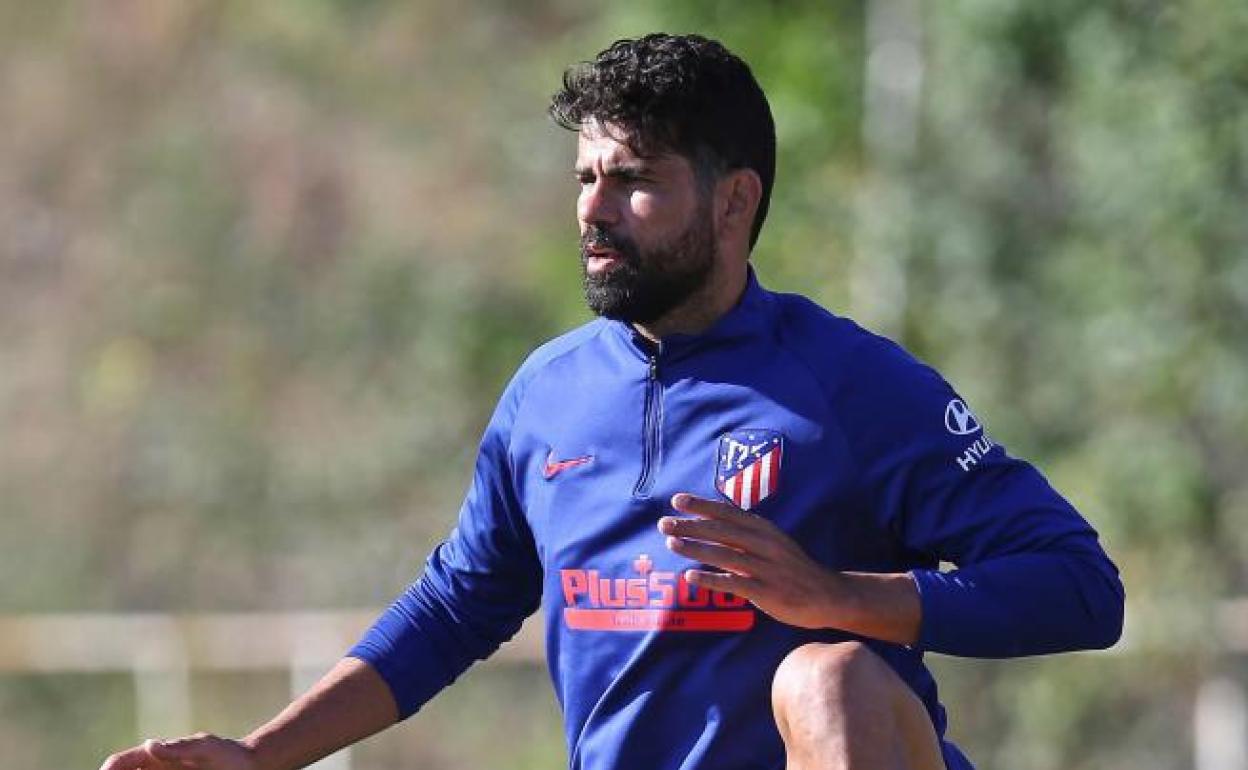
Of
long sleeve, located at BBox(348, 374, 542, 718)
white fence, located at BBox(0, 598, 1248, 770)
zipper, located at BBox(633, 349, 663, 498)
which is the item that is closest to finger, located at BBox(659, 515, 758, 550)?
zipper, located at BBox(633, 349, 663, 498)

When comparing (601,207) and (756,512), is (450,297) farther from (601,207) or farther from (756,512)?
(756,512)

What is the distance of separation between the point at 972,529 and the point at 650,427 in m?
0.63

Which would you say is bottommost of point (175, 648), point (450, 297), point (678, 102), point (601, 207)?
point (601, 207)

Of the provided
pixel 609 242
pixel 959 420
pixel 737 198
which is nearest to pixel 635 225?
pixel 609 242

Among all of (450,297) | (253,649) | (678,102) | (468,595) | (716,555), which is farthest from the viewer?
(450,297)

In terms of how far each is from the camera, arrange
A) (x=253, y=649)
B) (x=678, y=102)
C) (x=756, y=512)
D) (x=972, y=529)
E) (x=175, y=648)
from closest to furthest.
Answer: (x=972, y=529) → (x=756, y=512) → (x=678, y=102) → (x=175, y=648) → (x=253, y=649)

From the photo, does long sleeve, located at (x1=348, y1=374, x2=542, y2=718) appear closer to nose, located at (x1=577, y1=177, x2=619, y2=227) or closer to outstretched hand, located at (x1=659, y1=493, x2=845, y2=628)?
nose, located at (x1=577, y1=177, x2=619, y2=227)

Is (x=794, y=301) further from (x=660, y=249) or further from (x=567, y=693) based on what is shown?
(x=567, y=693)

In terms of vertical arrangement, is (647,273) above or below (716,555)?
above

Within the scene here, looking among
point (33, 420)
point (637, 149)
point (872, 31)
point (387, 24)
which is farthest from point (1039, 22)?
point (33, 420)

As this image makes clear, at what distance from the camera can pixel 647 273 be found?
426cm

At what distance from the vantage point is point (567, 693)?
4.39 m

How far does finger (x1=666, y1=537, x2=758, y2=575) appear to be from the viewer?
3.67 m

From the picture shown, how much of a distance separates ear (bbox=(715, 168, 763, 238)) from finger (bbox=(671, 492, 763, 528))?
78cm
